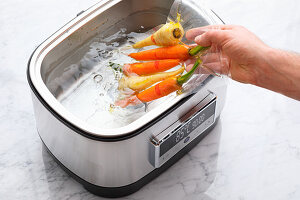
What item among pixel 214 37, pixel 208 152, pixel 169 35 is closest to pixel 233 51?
pixel 214 37

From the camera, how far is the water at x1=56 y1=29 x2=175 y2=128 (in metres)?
1.28

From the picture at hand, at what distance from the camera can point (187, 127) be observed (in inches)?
47.5

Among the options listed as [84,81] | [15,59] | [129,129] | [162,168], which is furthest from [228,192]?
[15,59]

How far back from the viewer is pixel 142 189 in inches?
51.0

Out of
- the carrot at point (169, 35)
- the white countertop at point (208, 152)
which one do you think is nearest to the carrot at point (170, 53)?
the carrot at point (169, 35)

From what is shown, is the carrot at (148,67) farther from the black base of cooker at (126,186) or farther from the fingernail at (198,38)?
the black base of cooker at (126,186)

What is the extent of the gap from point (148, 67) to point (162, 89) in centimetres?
9

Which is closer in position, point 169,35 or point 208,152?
point 169,35

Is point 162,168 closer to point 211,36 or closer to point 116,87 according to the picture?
point 116,87

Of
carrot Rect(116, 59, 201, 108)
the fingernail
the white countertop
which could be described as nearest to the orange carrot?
carrot Rect(116, 59, 201, 108)

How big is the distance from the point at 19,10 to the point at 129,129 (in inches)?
30.1

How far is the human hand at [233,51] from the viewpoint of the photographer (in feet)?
3.78

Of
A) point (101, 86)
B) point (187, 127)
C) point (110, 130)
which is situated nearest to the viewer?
point (110, 130)

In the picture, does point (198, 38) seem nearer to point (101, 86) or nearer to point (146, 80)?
point (146, 80)
